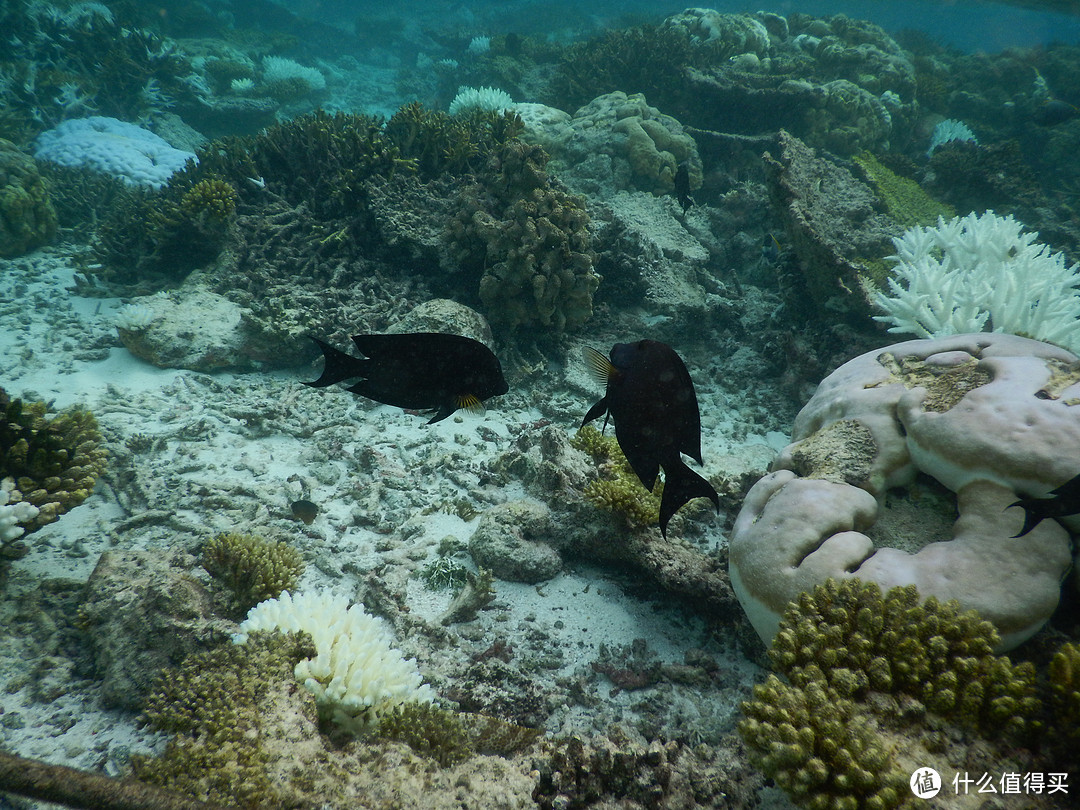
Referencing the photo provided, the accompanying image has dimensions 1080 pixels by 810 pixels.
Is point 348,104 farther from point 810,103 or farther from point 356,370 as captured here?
point 356,370

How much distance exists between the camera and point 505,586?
11.2 ft

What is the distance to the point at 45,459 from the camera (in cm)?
321

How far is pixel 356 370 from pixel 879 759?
2.24 m

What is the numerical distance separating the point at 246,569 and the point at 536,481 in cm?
213

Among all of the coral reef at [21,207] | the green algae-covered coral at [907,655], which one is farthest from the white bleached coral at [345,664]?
the coral reef at [21,207]

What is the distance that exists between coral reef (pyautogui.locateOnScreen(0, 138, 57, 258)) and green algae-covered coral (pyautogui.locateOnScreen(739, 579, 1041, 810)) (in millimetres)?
11106

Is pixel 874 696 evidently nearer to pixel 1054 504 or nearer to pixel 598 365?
pixel 1054 504

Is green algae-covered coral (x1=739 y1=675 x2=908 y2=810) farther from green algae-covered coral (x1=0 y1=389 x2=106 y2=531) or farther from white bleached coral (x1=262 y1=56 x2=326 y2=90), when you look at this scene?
white bleached coral (x1=262 y1=56 x2=326 y2=90)

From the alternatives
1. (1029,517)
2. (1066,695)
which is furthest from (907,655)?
(1029,517)

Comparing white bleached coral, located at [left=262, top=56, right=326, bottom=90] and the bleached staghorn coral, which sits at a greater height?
white bleached coral, located at [left=262, top=56, right=326, bottom=90]

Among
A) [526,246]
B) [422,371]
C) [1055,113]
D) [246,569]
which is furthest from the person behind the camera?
[1055,113]

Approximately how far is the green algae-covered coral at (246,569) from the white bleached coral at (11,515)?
0.92 m

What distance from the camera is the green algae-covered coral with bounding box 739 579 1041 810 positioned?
1.63 meters

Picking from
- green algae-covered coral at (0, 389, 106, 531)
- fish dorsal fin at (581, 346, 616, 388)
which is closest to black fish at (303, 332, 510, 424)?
fish dorsal fin at (581, 346, 616, 388)
